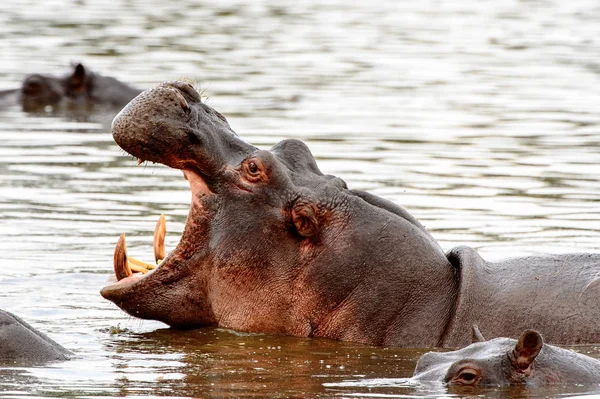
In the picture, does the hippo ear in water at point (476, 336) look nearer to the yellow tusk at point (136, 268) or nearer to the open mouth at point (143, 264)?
the open mouth at point (143, 264)

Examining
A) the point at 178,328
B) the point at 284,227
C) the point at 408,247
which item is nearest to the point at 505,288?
the point at 408,247

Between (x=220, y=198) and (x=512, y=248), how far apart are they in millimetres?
3118

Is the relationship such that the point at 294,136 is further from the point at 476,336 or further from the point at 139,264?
the point at 476,336

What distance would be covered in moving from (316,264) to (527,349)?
5.18ft

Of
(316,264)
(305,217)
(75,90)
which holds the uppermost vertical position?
(305,217)

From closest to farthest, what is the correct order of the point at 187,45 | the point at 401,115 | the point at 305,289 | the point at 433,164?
1. the point at 305,289
2. the point at 433,164
3. the point at 401,115
4. the point at 187,45

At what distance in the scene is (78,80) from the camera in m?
19.9

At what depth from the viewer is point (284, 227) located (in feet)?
25.9

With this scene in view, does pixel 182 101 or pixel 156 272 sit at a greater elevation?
pixel 182 101

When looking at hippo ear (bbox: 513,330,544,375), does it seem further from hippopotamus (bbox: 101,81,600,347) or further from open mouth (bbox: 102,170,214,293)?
open mouth (bbox: 102,170,214,293)

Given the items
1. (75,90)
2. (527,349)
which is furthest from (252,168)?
(75,90)

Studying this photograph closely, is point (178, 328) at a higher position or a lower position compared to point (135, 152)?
lower

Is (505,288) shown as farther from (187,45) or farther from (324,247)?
(187,45)

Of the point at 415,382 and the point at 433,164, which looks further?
the point at 433,164
